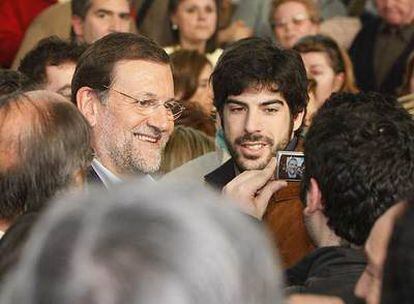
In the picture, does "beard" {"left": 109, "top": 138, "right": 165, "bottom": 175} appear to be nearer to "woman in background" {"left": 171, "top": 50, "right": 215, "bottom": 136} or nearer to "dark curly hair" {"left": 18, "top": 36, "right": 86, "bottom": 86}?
"dark curly hair" {"left": 18, "top": 36, "right": 86, "bottom": 86}

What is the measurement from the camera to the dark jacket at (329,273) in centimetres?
366

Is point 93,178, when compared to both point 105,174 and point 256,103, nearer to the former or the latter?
point 105,174

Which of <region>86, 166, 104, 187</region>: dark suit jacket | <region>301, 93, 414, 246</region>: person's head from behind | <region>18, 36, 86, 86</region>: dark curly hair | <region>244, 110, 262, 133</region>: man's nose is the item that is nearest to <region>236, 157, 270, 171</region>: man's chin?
<region>244, 110, 262, 133</region>: man's nose

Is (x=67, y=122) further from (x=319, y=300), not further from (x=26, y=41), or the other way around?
(x=26, y=41)

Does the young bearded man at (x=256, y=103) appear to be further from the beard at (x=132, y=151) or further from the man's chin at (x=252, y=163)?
the beard at (x=132, y=151)

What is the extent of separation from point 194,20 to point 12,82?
4.13 meters

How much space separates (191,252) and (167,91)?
3192 mm

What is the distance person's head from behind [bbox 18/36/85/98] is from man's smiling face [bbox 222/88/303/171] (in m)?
1.22

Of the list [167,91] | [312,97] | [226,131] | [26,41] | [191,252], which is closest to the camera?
[191,252]

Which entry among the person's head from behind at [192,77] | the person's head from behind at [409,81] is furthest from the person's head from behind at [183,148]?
the person's head from behind at [409,81]

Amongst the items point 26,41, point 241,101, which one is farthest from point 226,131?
point 26,41

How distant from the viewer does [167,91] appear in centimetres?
562

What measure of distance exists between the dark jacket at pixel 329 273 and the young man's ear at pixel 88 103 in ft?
5.87

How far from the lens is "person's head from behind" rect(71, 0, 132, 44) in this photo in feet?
28.9
